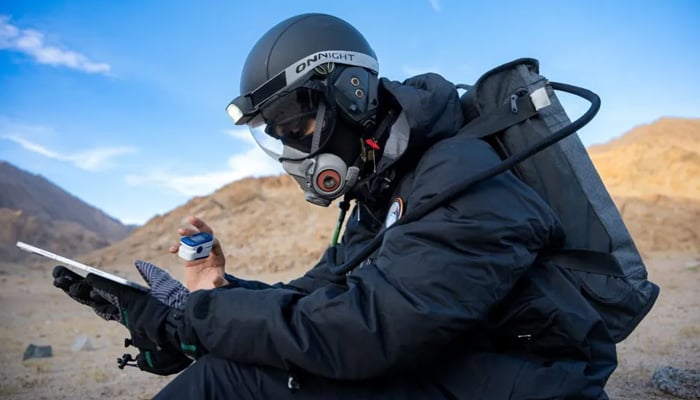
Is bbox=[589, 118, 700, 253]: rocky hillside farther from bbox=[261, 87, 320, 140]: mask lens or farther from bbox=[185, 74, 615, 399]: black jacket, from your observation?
bbox=[185, 74, 615, 399]: black jacket

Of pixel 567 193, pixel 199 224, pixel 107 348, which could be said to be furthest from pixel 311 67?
pixel 107 348

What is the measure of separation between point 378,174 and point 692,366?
399cm

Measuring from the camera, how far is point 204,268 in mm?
3041

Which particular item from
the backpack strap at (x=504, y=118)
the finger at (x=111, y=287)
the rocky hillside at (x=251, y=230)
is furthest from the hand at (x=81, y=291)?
the rocky hillside at (x=251, y=230)

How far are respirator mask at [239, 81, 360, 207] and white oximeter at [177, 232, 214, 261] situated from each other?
0.48 meters

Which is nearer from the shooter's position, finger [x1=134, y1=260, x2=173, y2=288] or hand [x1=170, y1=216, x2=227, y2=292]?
finger [x1=134, y1=260, x2=173, y2=288]

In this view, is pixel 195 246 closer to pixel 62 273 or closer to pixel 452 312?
pixel 62 273

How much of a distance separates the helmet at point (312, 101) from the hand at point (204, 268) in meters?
0.49

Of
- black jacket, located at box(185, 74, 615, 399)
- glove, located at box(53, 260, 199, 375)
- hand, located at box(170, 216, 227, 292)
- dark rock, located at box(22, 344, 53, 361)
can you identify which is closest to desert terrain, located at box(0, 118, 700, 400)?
dark rock, located at box(22, 344, 53, 361)

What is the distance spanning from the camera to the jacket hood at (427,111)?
97.3 inches

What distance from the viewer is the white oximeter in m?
2.85

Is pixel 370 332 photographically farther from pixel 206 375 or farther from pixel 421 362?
pixel 206 375

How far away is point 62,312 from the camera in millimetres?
13758

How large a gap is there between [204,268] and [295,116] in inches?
32.6
